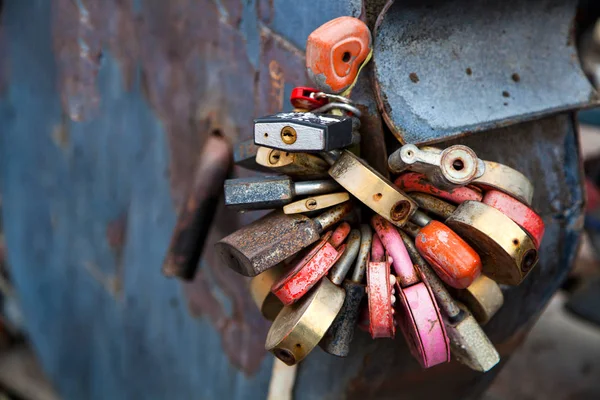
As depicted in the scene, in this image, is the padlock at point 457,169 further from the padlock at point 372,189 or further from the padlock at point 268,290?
the padlock at point 268,290

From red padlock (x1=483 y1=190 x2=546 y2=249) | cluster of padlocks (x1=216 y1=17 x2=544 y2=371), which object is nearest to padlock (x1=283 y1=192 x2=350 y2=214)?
cluster of padlocks (x1=216 y1=17 x2=544 y2=371)

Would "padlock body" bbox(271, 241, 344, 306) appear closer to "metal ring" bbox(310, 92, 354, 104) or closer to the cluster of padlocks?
the cluster of padlocks

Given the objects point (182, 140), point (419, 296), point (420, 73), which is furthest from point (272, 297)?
point (182, 140)

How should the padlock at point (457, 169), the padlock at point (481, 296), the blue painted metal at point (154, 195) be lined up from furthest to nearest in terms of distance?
the blue painted metal at point (154, 195) < the padlock at point (481, 296) < the padlock at point (457, 169)

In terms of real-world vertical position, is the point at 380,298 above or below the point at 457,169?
below

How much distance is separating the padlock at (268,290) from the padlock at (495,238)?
0.18m

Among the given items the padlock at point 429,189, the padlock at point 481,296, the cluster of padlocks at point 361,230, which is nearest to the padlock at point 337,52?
the cluster of padlocks at point 361,230

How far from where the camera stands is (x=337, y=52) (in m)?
0.58

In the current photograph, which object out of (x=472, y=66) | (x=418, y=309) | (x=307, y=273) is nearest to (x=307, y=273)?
(x=307, y=273)

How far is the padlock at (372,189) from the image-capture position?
583mm

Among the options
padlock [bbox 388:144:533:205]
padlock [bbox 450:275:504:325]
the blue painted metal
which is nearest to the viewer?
padlock [bbox 388:144:533:205]

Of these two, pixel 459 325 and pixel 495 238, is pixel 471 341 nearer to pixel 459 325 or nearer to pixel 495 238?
pixel 459 325

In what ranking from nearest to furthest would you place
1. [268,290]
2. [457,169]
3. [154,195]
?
[457,169], [268,290], [154,195]

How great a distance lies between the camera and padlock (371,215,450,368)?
577mm
